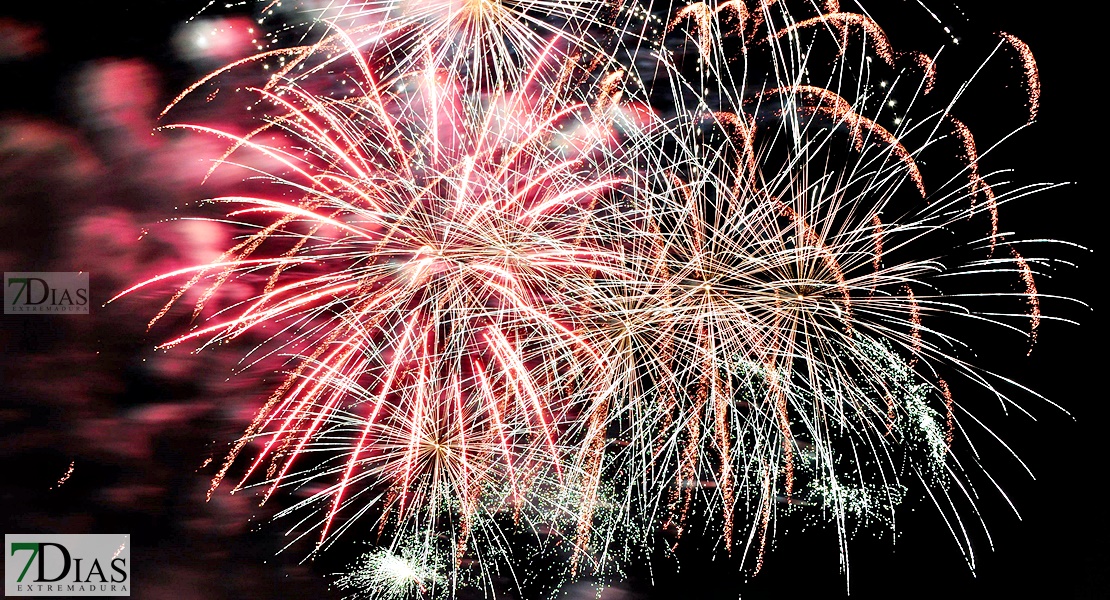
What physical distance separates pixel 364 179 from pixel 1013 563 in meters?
1.21

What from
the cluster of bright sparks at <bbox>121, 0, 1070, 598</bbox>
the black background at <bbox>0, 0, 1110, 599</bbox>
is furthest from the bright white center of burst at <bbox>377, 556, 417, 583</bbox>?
the black background at <bbox>0, 0, 1110, 599</bbox>

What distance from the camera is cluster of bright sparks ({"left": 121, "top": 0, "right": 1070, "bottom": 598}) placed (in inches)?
31.4

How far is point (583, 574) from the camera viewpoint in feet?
2.85

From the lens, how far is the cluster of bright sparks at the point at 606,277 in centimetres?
80

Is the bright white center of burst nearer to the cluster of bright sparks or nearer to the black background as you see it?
the cluster of bright sparks

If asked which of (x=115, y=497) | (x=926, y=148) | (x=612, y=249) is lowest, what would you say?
(x=115, y=497)

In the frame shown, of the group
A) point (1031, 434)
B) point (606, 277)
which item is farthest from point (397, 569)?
point (1031, 434)

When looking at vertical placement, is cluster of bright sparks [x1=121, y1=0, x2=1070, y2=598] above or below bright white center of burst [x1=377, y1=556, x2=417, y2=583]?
above

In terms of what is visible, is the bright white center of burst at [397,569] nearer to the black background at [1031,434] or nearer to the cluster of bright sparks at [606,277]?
the cluster of bright sparks at [606,277]

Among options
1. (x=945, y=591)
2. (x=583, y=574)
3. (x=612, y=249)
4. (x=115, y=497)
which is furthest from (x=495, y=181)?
(x=945, y=591)

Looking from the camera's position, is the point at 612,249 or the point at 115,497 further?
the point at 115,497

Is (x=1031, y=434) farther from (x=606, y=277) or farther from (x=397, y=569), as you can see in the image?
(x=397, y=569)

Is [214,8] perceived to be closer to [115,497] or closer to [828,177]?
[115,497]

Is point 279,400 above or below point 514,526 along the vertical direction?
above
